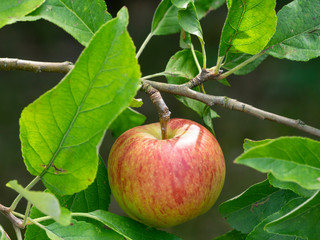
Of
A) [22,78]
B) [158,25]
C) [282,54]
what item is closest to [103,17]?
[158,25]

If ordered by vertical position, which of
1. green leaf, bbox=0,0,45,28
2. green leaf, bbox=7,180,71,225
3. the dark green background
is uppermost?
green leaf, bbox=0,0,45,28

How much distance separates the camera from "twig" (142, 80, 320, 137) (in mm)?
575

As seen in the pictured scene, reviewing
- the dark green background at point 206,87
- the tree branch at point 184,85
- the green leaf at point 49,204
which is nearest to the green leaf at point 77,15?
the tree branch at point 184,85

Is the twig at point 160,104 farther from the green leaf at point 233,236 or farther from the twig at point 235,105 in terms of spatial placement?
the green leaf at point 233,236

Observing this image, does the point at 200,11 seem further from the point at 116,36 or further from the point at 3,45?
the point at 3,45

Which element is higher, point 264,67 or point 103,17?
point 103,17

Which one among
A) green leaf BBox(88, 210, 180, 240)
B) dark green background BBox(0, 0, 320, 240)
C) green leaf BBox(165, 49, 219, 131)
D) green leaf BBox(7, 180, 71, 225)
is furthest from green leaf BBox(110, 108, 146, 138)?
dark green background BBox(0, 0, 320, 240)

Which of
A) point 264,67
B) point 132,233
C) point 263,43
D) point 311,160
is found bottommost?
point 264,67

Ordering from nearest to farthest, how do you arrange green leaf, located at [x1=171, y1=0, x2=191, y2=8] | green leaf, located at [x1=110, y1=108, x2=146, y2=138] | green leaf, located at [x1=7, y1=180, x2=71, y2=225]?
green leaf, located at [x1=7, y1=180, x2=71, y2=225]
green leaf, located at [x1=171, y1=0, x2=191, y2=8]
green leaf, located at [x1=110, y1=108, x2=146, y2=138]

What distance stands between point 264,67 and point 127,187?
7.46ft

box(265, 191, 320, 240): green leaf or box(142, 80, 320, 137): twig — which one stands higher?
box(142, 80, 320, 137): twig

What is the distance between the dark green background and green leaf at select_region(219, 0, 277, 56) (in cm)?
177

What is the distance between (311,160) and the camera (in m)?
0.47

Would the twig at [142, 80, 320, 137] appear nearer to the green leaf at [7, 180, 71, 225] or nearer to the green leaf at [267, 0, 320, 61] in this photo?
the green leaf at [267, 0, 320, 61]
